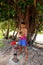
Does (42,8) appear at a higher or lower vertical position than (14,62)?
higher

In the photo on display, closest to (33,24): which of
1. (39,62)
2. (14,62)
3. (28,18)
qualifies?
(28,18)

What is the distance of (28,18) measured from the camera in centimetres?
674

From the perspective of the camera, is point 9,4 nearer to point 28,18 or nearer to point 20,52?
point 28,18

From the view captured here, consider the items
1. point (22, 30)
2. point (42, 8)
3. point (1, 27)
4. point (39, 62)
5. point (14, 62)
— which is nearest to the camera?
point (22, 30)

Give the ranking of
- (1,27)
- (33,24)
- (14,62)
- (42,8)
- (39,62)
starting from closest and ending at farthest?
(14,62) → (42,8) → (39,62) → (33,24) → (1,27)

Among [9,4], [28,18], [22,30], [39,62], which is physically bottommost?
[39,62]

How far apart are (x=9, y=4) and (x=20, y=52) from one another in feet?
5.02

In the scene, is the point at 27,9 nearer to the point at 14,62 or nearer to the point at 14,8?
the point at 14,8

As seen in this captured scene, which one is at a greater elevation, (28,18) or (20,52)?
(28,18)

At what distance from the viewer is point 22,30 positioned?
14.6ft

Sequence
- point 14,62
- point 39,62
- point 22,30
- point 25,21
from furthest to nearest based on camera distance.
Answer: point 25,21 < point 39,62 < point 14,62 < point 22,30

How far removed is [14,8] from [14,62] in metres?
2.11

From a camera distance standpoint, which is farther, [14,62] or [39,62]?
[39,62]

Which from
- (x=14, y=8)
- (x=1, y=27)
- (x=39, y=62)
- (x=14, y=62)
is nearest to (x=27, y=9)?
(x=14, y=8)
